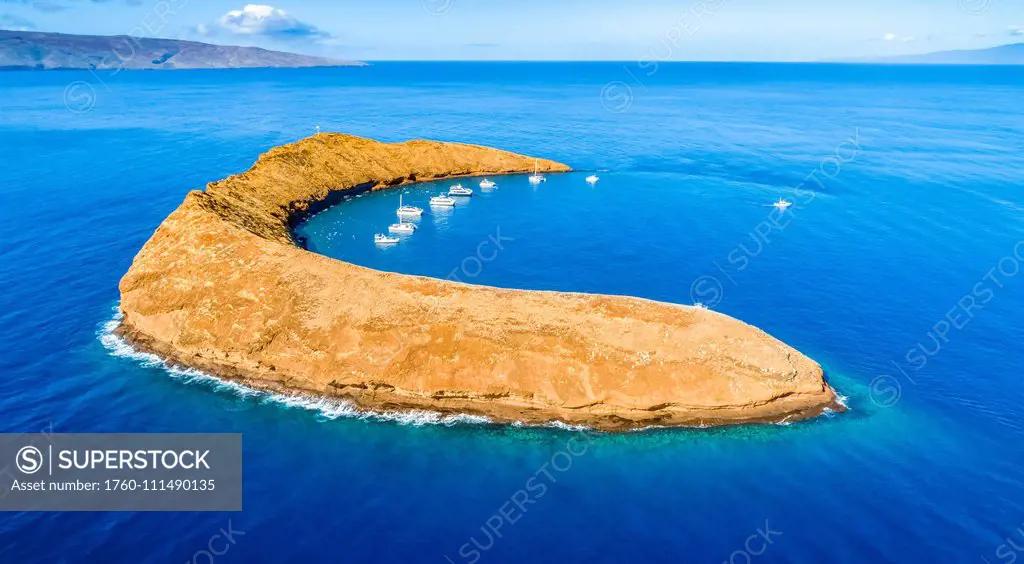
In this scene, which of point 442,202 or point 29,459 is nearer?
point 29,459

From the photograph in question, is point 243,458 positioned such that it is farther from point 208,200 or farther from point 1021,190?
point 1021,190

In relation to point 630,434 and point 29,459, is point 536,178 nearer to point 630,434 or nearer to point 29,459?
point 630,434

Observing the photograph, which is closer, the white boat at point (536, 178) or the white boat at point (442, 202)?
the white boat at point (442, 202)

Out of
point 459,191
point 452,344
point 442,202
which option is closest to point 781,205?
point 459,191

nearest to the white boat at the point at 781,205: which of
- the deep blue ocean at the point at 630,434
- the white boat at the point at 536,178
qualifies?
the deep blue ocean at the point at 630,434

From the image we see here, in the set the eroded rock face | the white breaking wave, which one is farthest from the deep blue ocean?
the eroded rock face

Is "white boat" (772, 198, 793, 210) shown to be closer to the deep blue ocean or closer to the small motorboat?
the deep blue ocean

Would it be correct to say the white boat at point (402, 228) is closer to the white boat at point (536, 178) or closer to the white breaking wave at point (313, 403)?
the white boat at point (536, 178)
